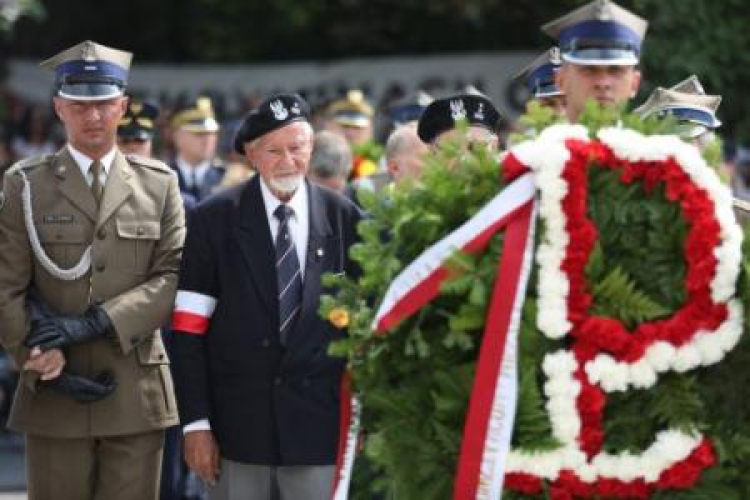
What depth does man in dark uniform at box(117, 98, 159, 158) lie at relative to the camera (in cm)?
999

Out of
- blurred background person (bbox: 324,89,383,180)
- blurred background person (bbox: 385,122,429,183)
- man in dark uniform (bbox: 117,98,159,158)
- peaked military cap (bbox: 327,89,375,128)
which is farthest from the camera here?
peaked military cap (bbox: 327,89,375,128)

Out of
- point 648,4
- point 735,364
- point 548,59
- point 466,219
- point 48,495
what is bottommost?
point 48,495

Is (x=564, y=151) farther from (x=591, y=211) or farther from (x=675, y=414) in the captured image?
(x=675, y=414)

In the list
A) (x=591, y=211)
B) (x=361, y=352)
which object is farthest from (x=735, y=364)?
(x=361, y=352)

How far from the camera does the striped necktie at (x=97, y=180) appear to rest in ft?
24.4

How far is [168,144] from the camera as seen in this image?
1656cm

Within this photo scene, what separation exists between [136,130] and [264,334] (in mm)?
3452

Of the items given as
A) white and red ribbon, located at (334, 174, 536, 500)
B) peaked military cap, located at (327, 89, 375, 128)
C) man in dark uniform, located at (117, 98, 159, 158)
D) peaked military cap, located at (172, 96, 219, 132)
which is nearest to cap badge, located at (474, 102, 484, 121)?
white and red ribbon, located at (334, 174, 536, 500)

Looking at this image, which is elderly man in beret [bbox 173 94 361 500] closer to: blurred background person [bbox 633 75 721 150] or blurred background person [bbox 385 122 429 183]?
blurred background person [bbox 385 122 429 183]

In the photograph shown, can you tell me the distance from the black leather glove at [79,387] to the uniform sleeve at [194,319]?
0.44 m

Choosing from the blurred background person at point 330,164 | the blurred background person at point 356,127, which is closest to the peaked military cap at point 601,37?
the blurred background person at point 330,164

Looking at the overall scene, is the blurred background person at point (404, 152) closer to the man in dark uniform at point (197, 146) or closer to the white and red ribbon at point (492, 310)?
the white and red ribbon at point (492, 310)

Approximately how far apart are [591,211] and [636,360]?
445 mm

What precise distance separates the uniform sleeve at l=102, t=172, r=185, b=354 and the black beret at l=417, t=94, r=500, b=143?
3.50ft
